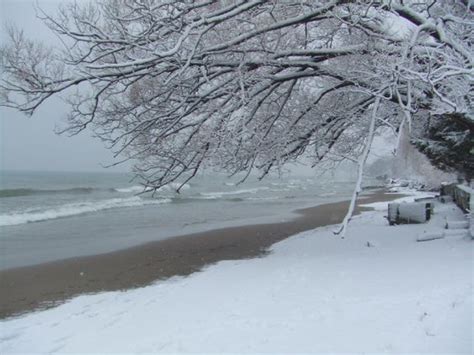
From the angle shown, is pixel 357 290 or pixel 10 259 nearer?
pixel 357 290

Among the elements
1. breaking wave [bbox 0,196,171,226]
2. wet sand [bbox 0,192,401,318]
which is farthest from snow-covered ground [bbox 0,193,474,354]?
breaking wave [bbox 0,196,171,226]

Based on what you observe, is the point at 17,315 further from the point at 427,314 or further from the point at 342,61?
the point at 342,61

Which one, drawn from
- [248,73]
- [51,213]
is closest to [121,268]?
[248,73]

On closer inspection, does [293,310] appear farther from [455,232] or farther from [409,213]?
[409,213]

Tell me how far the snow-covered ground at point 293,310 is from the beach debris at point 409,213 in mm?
2739

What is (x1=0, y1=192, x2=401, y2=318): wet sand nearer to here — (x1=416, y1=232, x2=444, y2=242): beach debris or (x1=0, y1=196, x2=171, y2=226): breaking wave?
(x1=416, y1=232, x2=444, y2=242): beach debris

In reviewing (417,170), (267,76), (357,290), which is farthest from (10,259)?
(417,170)

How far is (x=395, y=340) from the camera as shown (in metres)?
3.83

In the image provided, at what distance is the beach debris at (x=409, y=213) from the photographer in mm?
11105

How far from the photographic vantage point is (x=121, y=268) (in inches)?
400

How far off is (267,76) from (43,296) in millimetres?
6205

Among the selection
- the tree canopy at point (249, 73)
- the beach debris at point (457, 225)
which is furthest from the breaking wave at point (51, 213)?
the beach debris at point (457, 225)

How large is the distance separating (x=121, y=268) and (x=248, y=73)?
18.7 feet

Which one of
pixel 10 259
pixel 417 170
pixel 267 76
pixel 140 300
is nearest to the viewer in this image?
pixel 140 300
